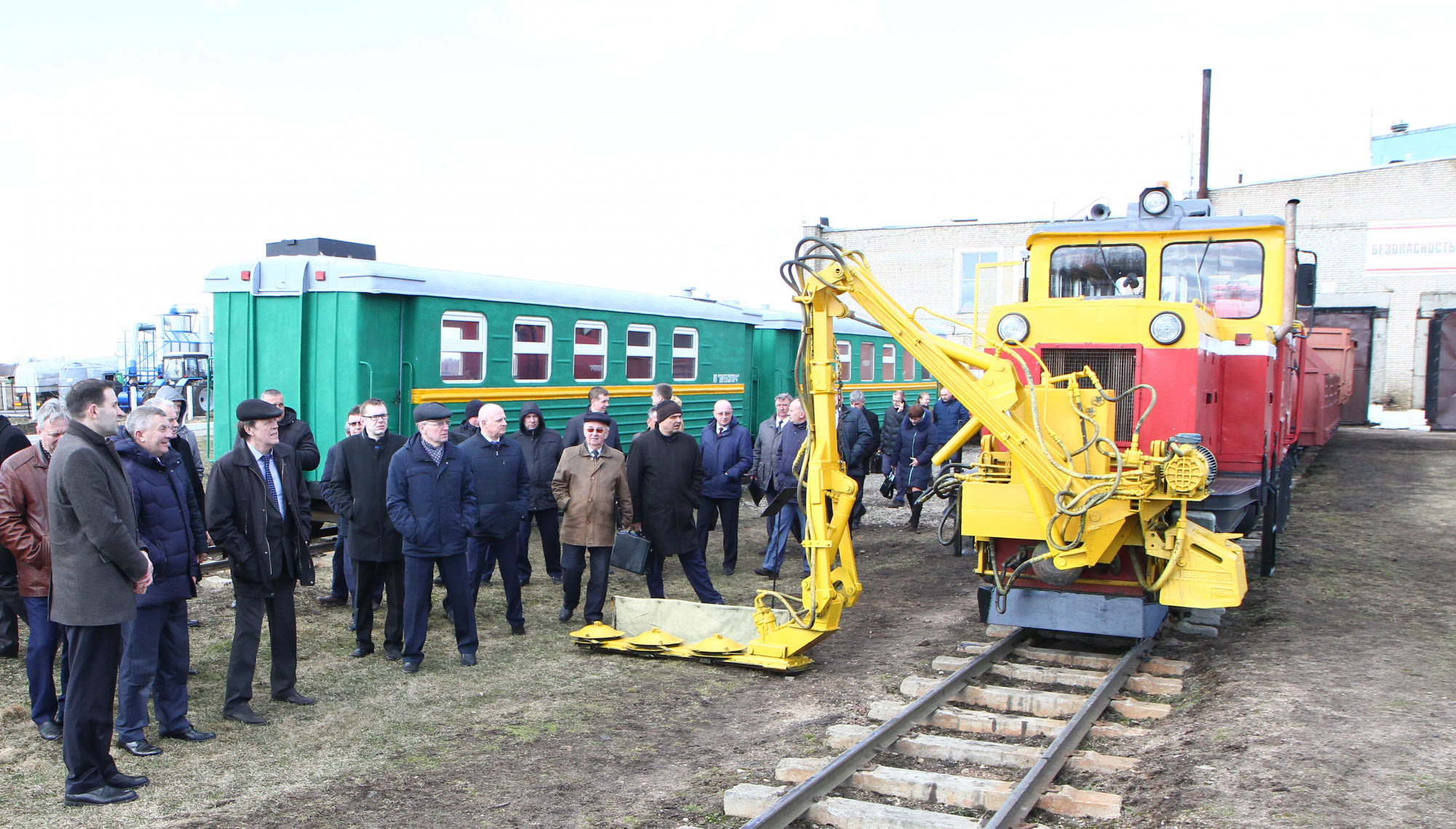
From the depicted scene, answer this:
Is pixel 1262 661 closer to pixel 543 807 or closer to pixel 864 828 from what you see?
pixel 864 828

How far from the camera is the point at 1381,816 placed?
4.71 metres

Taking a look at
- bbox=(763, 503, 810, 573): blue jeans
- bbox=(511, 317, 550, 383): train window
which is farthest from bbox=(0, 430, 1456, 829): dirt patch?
A: bbox=(511, 317, 550, 383): train window

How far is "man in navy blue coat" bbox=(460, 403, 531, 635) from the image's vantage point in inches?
324

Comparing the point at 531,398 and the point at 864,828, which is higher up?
the point at 531,398

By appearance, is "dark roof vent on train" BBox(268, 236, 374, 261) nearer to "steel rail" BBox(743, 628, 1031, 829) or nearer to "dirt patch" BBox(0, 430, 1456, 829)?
"dirt patch" BBox(0, 430, 1456, 829)

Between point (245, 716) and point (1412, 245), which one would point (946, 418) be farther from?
point (1412, 245)

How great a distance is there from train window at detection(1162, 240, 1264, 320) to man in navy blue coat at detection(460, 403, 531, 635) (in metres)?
5.50

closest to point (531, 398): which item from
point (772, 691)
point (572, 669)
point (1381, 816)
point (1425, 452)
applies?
point (572, 669)

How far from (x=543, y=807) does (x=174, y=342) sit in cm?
2673

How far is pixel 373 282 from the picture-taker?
1039cm

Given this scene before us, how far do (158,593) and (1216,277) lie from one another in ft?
26.4

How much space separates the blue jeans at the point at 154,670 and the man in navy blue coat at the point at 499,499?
2447 mm

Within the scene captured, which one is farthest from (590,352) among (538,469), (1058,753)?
(1058,753)

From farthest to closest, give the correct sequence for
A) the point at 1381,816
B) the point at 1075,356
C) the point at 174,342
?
the point at 174,342 < the point at 1075,356 < the point at 1381,816
